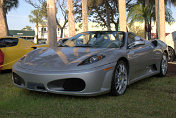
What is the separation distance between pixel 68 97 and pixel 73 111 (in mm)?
777

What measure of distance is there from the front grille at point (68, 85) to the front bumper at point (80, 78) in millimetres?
33

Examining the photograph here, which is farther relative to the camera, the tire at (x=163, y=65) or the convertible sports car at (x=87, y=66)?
the tire at (x=163, y=65)

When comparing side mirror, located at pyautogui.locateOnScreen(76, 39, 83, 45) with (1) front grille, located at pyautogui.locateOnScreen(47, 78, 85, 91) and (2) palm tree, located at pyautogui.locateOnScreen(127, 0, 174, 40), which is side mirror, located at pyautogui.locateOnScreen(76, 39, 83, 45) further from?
(2) palm tree, located at pyautogui.locateOnScreen(127, 0, 174, 40)

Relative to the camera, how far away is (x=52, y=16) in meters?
9.27

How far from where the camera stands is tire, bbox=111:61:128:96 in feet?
13.4

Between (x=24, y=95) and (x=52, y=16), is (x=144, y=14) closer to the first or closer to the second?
(x=52, y=16)

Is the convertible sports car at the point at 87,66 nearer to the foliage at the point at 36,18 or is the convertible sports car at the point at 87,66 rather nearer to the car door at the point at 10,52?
the car door at the point at 10,52

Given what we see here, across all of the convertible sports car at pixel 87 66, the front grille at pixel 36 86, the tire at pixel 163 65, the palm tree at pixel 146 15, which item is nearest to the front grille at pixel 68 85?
the convertible sports car at pixel 87 66

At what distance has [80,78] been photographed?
366cm

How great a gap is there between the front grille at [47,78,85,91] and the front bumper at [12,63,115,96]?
0.03m

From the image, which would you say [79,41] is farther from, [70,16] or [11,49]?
[70,16]

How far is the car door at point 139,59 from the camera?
474cm

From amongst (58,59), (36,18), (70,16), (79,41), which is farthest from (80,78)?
(36,18)

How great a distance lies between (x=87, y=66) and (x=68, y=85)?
1.44ft
